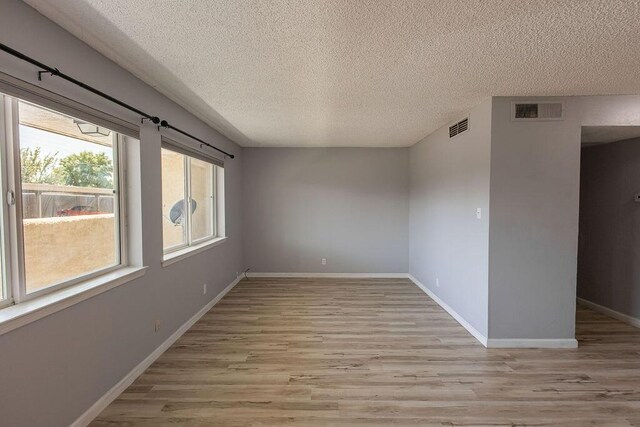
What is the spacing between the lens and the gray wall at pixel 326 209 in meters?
5.32

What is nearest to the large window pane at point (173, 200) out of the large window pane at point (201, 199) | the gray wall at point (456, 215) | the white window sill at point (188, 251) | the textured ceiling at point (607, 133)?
the white window sill at point (188, 251)

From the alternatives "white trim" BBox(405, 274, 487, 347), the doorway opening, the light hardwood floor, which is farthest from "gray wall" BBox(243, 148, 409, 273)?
the doorway opening

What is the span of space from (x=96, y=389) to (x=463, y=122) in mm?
4088

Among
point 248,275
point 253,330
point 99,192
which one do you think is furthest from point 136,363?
point 248,275

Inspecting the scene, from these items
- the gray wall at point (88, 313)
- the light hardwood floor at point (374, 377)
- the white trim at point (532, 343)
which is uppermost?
the gray wall at point (88, 313)

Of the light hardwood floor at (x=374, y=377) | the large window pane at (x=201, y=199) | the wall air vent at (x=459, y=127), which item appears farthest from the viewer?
the large window pane at (x=201, y=199)

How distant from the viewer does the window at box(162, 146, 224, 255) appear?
3123mm

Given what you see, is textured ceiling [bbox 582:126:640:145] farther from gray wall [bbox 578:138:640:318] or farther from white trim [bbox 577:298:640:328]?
white trim [bbox 577:298:640:328]

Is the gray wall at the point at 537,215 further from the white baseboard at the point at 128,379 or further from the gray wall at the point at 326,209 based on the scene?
the white baseboard at the point at 128,379

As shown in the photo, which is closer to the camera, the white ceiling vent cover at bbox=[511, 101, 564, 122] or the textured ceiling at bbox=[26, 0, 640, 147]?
the textured ceiling at bbox=[26, 0, 640, 147]

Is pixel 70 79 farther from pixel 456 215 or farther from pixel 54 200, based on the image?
pixel 456 215

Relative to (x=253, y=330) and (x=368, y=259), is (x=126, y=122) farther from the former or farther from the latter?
(x=368, y=259)

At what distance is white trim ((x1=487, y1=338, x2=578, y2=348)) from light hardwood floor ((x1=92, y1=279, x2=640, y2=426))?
8 centimetres

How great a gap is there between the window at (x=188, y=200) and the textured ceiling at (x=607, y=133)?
14.1 ft
